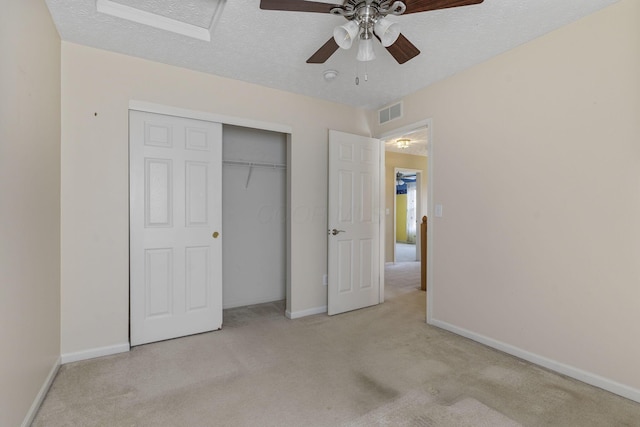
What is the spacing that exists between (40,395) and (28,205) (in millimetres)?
1152

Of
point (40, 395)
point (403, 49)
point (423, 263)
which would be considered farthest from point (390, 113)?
point (40, 395)

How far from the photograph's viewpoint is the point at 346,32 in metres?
1.75

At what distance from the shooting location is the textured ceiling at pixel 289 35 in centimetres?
206

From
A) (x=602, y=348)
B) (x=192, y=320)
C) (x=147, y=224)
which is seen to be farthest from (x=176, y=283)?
(x=602, y=348)

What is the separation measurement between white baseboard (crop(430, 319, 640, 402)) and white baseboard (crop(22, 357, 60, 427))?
3.15m

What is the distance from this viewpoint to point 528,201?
95.3 inches

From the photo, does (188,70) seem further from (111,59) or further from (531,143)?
(531,143)

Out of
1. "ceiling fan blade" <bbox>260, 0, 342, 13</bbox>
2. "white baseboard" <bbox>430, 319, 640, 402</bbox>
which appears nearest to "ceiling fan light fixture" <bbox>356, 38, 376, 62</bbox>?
"ceiling fan blade" <bbox>260, 0, 342, 13</bbox>

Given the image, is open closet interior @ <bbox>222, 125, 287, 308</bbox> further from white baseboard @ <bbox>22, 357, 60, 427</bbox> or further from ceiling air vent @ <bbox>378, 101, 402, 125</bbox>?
white baseboard @ <bbox>22, 357, 60, 427</bbox>

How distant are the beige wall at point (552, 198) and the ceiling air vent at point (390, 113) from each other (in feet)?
1.96

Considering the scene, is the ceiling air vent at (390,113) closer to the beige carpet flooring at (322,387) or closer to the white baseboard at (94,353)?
the beige carpet flooring at (322,387)

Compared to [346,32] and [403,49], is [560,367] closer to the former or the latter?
[403,49]

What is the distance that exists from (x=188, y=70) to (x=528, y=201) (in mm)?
3166

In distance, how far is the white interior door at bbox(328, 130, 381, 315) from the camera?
3500 mm
